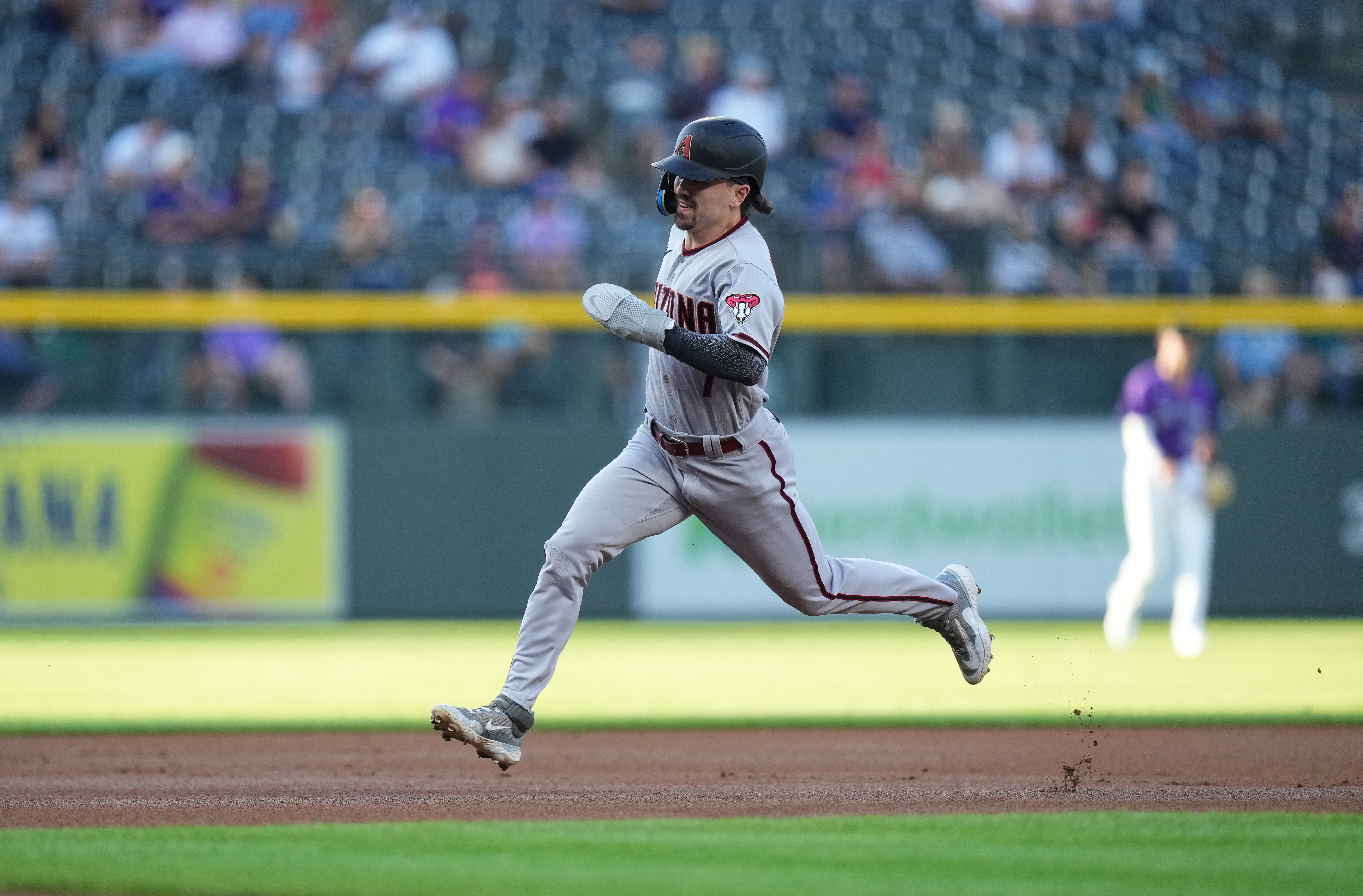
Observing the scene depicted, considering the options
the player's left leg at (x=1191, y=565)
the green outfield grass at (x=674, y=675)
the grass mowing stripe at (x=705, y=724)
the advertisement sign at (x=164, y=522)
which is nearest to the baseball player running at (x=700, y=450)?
the grass mowing stripe at (x=705, y=724)

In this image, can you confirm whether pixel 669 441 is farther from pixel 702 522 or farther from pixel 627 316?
pixel 627 316

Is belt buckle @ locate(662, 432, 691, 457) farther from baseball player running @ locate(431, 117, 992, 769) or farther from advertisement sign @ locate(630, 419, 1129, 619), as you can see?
advertisement sign @ locate(630, 419, 1129, 619)

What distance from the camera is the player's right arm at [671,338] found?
5156mm

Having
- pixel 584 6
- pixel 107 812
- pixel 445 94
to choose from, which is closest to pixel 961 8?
pixel 584 6

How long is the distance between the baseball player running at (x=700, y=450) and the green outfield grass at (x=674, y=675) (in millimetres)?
2199

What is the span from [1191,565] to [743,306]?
228 inches

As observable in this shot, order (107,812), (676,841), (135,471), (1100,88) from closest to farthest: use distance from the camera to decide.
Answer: (676,841), (107,812), (135,471), (1100,88)

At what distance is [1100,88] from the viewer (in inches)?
631

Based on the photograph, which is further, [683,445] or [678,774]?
[678,774]

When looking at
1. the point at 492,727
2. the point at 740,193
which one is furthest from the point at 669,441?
the point at 492,727

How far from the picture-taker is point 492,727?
5328 mm

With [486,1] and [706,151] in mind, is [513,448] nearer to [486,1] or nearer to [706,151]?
[486,1]

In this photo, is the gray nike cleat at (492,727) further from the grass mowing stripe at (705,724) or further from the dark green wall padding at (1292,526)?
the dark green wall padding at (1292,526)

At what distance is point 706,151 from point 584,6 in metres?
11.1
